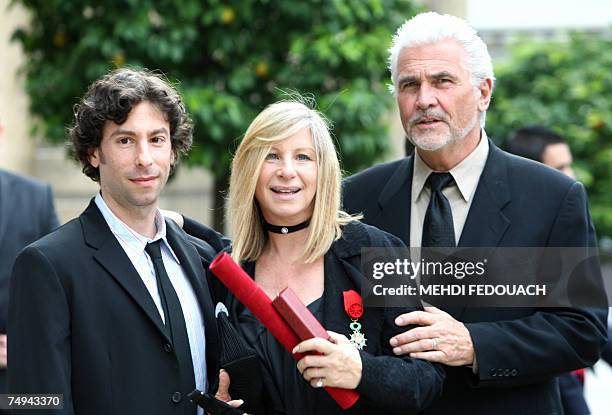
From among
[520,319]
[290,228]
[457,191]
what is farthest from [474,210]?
[290,228]

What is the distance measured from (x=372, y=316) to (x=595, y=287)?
0.85 metres

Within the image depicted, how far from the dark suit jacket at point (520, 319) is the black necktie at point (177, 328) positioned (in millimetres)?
867

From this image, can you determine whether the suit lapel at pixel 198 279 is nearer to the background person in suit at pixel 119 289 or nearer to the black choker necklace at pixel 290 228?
the background person in suit at pixel 119 289

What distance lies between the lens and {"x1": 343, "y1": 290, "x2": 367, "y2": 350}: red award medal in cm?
301

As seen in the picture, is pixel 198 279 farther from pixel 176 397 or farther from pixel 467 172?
pixel 467 172

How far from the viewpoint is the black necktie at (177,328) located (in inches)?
119

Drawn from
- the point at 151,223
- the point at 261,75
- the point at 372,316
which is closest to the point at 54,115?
the point at 261,75

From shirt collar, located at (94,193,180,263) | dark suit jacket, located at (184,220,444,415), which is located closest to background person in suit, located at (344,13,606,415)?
dark suit jacket, located at (184,220,444,415)

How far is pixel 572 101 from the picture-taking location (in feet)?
43.9

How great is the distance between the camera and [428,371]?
9.84 ft

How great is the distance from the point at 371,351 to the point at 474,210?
2.37 feet

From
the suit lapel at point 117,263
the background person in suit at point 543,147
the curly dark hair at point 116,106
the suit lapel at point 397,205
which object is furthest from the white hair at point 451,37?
the background person in suit at point 543,147

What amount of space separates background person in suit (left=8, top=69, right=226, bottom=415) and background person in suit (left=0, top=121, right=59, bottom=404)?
1.61 metres

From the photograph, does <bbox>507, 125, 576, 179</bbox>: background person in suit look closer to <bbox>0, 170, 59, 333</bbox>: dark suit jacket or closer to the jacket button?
<bbox>0, 170, 59, 333</bbox>: dark suit jacket
